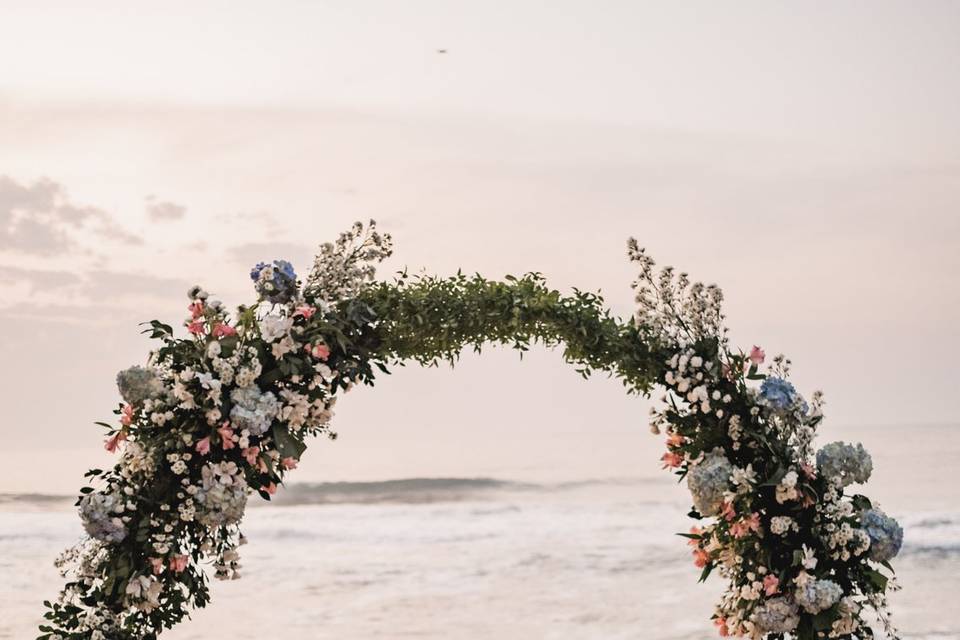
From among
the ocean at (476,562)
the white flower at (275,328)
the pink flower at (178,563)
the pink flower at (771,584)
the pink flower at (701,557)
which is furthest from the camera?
the ocean at (476,562)

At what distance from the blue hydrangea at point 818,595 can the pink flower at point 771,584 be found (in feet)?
0.39

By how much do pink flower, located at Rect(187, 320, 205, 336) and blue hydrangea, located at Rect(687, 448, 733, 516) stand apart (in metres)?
2.71

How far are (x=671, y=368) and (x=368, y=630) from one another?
6.25 meters

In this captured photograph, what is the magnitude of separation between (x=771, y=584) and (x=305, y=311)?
9.16 ft

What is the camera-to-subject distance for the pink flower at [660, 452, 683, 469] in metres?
5.63

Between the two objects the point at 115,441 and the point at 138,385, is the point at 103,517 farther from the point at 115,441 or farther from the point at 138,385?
the point at 138,385

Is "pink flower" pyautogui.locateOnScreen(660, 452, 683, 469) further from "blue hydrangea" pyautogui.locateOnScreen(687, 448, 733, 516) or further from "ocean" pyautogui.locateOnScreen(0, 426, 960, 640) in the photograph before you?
"ocean" pyautogui.locateOnScreen(0, 426, 960, 640)

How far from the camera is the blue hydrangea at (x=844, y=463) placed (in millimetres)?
5316

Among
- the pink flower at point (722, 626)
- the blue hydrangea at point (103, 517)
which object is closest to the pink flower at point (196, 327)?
the blue hydrangea at point (103, 517)

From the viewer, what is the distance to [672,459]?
5.64 m

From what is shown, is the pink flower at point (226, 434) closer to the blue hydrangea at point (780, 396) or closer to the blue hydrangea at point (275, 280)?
the blue hydrangea at point (275, 280)

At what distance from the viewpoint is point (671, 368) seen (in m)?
5.50

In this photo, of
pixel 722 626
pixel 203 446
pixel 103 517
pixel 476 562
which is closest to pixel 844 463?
pixel 722 626

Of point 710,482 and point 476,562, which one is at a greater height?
point 710,482
